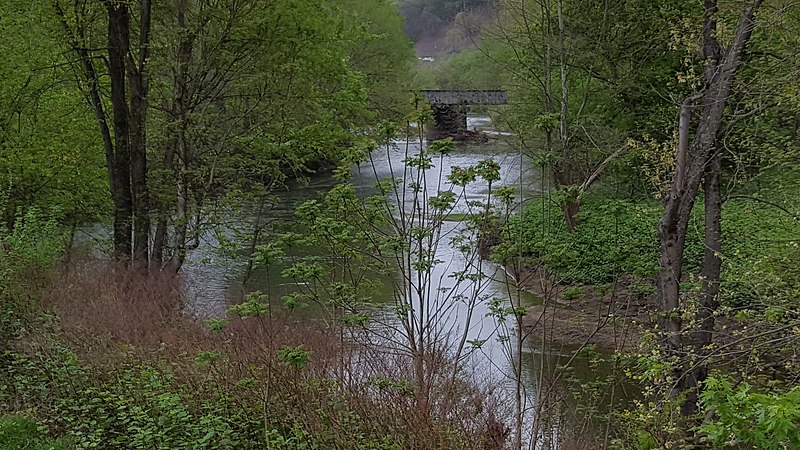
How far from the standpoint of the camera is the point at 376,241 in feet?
25.2

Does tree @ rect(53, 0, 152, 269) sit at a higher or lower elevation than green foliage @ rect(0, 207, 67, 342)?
higher

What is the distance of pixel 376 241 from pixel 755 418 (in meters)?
4.62

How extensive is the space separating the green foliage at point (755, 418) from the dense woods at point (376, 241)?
16 millimetres

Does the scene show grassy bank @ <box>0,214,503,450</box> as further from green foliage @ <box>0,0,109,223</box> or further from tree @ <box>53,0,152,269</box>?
green foliage @ <box>0,0,109,223</box>

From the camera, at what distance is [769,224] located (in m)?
13.9

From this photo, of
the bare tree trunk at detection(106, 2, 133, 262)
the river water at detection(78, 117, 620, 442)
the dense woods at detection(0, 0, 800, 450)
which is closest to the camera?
the dense woods at detection(0, 0, 800, 450)

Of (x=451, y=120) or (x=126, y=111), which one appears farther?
(x=451, y=120)

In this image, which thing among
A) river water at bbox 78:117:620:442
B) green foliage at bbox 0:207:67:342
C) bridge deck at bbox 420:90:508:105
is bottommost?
river water at bbox 78:117:620:442

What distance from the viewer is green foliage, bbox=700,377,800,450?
3225 mm

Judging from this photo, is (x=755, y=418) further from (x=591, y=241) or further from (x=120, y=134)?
(x=120, y=134)

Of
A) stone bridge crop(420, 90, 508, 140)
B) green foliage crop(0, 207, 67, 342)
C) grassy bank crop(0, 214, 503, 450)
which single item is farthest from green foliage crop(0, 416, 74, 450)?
stone bridge crop(420, 90, 508, 140)

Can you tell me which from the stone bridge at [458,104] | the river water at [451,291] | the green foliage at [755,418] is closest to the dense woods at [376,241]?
the green foliage at [755,418]

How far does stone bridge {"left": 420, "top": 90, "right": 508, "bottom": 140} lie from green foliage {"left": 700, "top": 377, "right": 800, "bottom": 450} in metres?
32.1

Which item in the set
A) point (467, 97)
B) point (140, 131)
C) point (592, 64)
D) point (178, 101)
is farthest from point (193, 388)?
point (467, 97)
